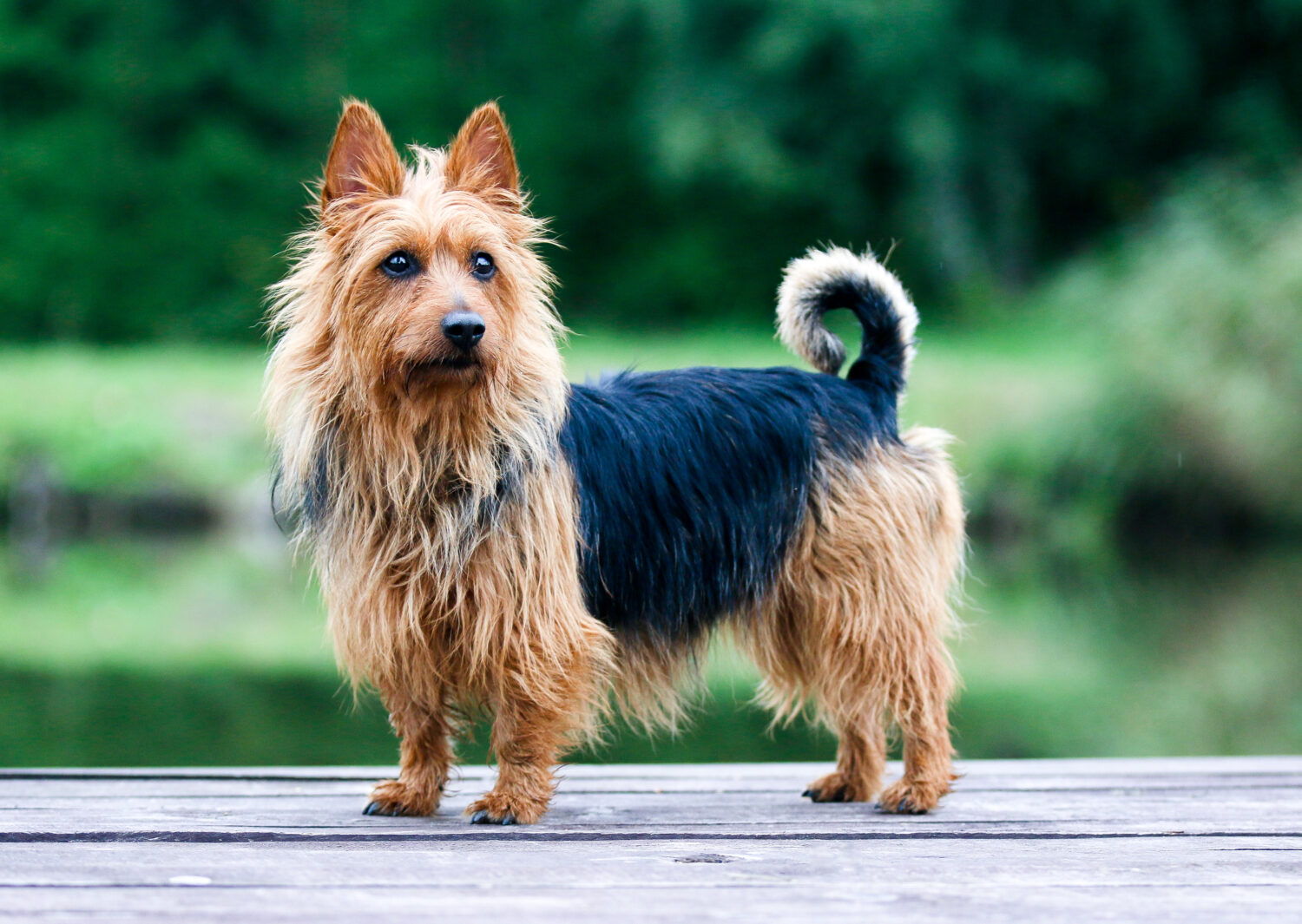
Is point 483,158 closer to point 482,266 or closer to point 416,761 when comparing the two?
point 482,266

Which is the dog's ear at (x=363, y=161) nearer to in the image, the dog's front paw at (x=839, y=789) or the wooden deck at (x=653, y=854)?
the wooden deck at (x=653, y=854)

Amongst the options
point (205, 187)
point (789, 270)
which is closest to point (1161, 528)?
point (789, 270)

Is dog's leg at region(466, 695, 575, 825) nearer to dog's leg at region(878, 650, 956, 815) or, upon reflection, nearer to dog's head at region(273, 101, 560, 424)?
dog's head at region(273, 101, 560, 424)

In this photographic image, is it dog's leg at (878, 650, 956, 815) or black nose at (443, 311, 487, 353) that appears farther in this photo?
dog's leg at (878, 650, 956, 815)

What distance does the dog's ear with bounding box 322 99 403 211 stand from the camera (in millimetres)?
Result: 3480

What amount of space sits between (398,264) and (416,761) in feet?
4.21

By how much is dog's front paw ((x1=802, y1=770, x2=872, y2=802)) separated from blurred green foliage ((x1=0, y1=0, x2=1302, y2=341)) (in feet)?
62.9

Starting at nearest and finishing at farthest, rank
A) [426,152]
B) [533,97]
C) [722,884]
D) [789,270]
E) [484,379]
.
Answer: [722,884] < [484,379] < [426,152] < [789,270] < [533,97]

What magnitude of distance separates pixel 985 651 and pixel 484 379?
674 cm

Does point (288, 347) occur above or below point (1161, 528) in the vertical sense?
above

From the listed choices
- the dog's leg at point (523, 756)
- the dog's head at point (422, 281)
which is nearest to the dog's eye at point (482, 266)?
the dog's head at point (422, 281)

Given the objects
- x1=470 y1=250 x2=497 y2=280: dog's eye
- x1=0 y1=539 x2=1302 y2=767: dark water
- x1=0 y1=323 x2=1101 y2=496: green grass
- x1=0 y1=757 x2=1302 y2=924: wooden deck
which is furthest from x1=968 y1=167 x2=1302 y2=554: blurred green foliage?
x1=470 y1=250 x2=497 y2=280: dog's eye

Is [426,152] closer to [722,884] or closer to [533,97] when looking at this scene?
[722,884]

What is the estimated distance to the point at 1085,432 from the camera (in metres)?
14.0
